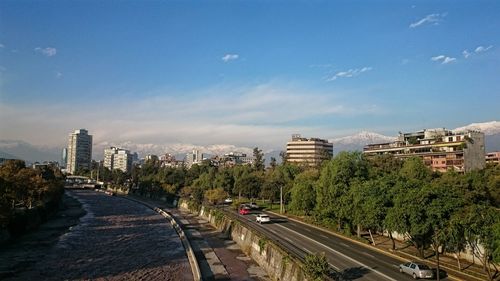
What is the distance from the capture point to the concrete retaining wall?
39.2 m

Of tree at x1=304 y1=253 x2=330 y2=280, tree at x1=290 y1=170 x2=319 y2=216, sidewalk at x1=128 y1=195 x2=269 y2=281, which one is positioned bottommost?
sidewalk at x1=128 y1=195 x2=269 y2=281

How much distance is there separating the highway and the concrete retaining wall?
3423mm

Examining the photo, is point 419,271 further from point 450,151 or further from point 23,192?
point 450,151

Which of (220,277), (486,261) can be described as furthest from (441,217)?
(220,277)

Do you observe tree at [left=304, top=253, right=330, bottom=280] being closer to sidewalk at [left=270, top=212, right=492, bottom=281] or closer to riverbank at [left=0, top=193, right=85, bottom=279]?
sidewalk at [left=270, top=212, right=492, bottom=281]

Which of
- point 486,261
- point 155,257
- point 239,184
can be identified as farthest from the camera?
point 239,184

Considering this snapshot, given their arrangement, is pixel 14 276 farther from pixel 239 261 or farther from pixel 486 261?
pixel 486 261

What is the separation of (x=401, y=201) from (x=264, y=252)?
54.6 feet

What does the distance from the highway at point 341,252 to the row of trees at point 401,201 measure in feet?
11.2

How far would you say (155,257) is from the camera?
5931cm

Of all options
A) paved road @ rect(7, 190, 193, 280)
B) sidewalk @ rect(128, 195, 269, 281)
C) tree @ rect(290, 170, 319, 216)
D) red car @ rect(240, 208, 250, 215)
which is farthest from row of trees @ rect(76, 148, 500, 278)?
paved road @ rect(7, 190, 193, 280)

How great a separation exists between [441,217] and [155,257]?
37318 millimetres

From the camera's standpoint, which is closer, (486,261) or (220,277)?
(486,261)

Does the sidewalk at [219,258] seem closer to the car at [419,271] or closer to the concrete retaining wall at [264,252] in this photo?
the concrete retaining wall at [264,252]
